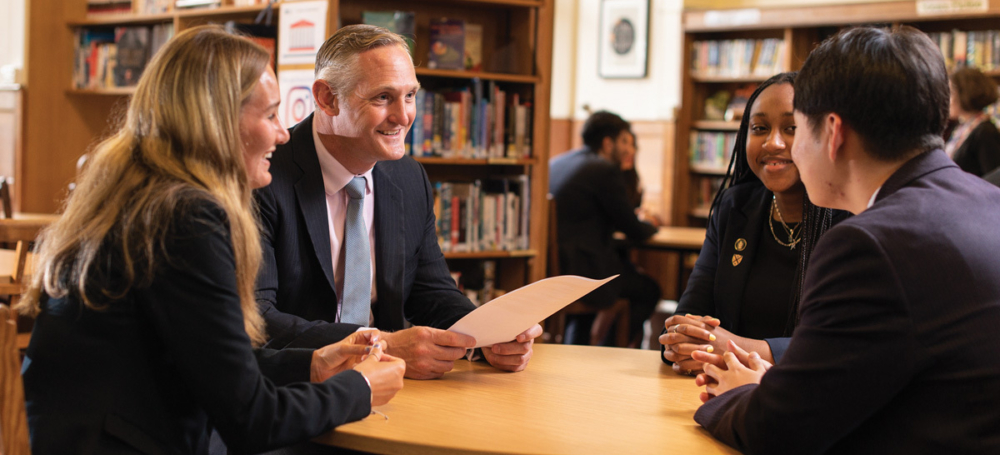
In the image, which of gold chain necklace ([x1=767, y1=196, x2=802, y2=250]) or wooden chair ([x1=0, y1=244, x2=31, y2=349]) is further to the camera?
wooden chair ([x1=0, y1=244, x2=31, y2=349])

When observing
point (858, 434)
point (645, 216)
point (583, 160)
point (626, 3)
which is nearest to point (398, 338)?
point (858, 434)

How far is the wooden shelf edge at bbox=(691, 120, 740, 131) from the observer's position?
6.63 meters

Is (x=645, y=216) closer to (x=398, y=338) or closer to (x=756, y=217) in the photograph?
(x=756, y=217)

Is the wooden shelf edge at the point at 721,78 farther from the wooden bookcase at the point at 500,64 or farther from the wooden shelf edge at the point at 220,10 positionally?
the wooden shelf edge at the point at 220,10

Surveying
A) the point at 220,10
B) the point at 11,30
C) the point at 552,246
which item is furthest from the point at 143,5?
the point at 552,246

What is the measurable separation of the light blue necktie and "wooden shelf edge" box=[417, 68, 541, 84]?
179 centimetres

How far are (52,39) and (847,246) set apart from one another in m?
5.29

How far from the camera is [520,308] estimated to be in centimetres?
150

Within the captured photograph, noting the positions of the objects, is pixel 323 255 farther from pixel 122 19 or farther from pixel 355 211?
pixel 122 19

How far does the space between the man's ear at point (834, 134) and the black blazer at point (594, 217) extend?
11.3ft

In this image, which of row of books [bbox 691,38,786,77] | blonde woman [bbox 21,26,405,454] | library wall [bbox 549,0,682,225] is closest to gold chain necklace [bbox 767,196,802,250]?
blonde woman [bbox 21,26,405,454]

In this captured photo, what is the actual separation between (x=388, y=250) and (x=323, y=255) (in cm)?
19

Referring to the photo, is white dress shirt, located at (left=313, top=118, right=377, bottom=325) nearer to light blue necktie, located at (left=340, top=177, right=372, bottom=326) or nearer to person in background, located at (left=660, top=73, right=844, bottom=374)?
light blue necktie, located at (left=340, top=177, right=372, bottom=326)

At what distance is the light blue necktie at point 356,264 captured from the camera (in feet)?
6.35
